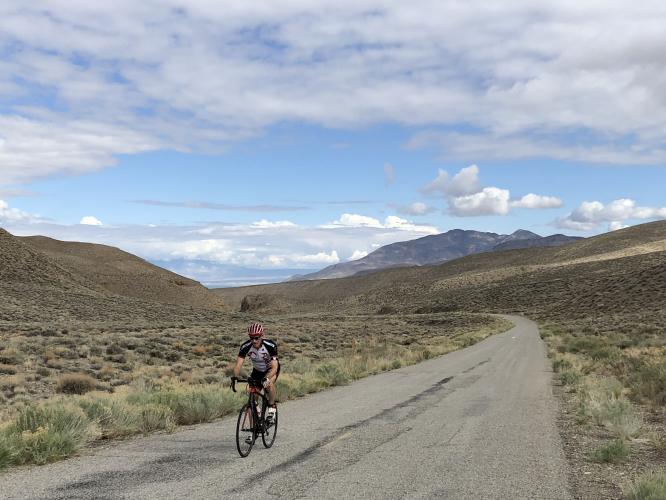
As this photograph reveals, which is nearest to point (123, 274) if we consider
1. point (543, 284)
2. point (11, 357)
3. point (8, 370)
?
point (543, 284)

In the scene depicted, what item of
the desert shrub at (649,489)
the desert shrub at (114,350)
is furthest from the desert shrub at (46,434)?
the desert shrub at (114,350)

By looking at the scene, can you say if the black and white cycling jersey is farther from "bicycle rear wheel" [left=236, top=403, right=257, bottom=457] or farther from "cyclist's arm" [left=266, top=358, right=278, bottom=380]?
"bicycle rear wheel" [left=236, top=403, right=257, bottom=457]

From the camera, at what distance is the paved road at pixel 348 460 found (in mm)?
7430

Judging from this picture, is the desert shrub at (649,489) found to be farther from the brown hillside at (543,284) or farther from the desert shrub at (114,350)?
the brown hillside at (543,284)

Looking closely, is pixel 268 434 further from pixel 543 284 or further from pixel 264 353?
pixel 543 284

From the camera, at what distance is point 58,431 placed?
9.86 m

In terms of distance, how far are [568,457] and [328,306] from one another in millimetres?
149406

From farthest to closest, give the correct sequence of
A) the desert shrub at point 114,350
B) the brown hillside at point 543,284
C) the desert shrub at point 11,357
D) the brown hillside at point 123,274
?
the brown hillside at point 123,274 → the brown hillside at point 543,284 → the desert shrub at point 114,350 → the desert shrub at point 11,357

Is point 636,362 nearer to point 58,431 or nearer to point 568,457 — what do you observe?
→ point 568,457

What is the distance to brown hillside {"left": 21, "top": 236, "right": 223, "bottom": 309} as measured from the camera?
102m

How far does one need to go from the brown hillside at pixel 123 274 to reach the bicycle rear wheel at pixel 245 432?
90.4 m

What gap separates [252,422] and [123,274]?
10637 centimetres

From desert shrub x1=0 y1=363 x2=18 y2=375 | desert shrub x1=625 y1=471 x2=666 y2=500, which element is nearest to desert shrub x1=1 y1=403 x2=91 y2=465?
desert shrub x1=625 y1=471 x2=666 y2=500

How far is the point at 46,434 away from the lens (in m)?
9.45
